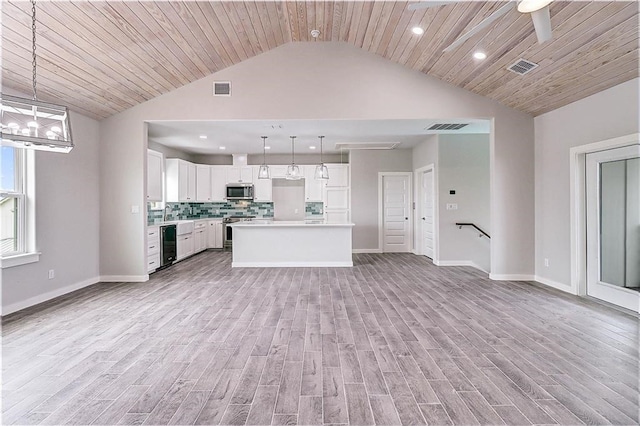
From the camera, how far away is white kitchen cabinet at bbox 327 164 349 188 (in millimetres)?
8641

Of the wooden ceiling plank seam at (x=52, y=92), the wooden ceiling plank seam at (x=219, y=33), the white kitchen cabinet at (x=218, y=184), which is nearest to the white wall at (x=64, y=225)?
the wooden ceiling plank seam at (x=52, y=92)

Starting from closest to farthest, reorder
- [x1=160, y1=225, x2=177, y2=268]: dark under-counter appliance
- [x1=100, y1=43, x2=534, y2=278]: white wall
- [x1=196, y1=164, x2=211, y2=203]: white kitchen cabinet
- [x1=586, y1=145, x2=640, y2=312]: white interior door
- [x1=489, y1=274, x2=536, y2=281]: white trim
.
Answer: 1. [x1=586, y1=145, x2=640, y2=312]: white interior door
2. [x1=100, y1=43, x2=534, y2=278]: white wall
3. [x1=489, y1=274, x2=536, y2=281]: white trim
4. [x1=160, y1=225, x2=177, y2=268]: dark under-counter appliance
5. [x1=196, y1=164, x2=211, y2=203]: white kitchen cabinet

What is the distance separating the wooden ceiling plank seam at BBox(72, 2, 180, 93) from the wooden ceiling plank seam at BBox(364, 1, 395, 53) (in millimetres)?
2956

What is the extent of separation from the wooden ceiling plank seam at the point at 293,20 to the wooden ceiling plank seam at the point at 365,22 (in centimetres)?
86

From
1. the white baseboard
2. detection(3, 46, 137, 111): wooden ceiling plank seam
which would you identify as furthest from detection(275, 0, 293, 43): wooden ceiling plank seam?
the white baseboard

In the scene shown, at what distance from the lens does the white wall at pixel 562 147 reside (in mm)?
3713

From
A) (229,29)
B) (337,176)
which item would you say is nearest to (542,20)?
(229,29)

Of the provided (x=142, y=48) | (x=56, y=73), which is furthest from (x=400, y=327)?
(x=56, y=73)

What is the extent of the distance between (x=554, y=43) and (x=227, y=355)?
441 cm

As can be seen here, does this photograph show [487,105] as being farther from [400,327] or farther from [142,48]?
[142,48]

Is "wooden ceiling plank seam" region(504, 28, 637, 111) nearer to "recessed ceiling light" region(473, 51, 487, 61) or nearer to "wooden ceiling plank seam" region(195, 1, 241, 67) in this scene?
"recessed ceiling light" region(473, 51, 487, 61)

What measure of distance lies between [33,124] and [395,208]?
23.7 feet

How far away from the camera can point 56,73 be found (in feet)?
12.2

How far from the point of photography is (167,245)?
21.3 ft
